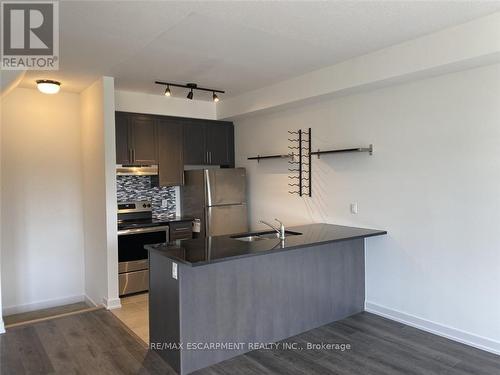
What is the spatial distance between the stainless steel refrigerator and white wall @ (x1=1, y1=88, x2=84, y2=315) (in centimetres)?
144

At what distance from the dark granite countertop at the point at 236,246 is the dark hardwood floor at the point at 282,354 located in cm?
87

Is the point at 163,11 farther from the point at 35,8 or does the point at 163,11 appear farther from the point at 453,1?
the point at 453,1

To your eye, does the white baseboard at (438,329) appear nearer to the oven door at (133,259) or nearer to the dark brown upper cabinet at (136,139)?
the oven door at (133,259)

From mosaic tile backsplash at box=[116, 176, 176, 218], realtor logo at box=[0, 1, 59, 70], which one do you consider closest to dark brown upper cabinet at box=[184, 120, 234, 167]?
mosaic tile backsplash at box=[116, 176, 176, 218]

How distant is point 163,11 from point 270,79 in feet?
6.67

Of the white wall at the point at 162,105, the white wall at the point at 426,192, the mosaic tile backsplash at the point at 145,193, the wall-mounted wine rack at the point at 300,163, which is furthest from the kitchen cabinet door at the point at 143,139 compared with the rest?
the white wall at the point at 426,192

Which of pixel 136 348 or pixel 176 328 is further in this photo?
pixel 136 348

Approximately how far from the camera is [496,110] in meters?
2.99

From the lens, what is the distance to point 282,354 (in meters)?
3.12

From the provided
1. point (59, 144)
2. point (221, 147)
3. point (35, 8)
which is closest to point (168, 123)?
point (221, 147)

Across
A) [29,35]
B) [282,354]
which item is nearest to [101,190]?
[29,35]

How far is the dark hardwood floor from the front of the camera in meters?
2.87

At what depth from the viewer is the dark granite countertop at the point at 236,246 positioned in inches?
108

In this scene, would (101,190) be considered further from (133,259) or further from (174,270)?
(174,270)
